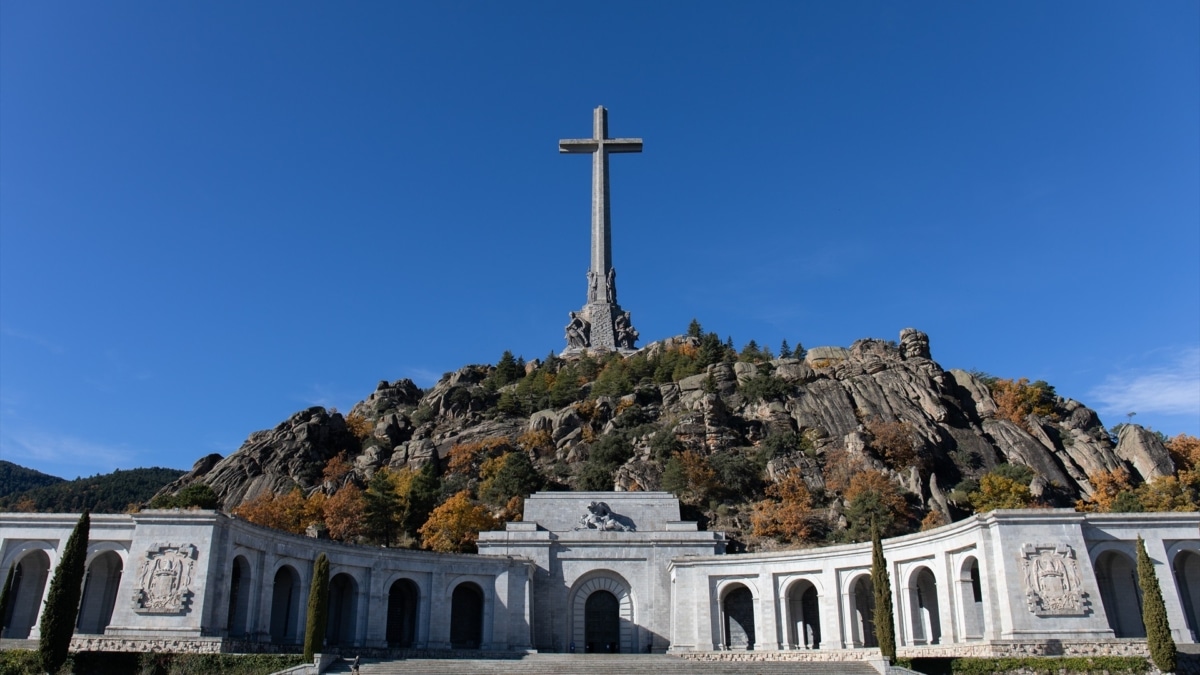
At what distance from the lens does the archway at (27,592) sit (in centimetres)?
3806

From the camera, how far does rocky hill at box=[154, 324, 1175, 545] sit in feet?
222

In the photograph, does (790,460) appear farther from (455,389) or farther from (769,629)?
(455,389)

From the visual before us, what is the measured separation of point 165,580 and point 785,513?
3985 cm

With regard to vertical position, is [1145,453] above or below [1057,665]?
above

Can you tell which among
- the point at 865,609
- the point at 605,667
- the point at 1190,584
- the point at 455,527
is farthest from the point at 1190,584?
the point at 455,527

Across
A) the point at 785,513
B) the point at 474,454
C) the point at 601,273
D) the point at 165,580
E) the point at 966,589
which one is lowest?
the point at 966,589

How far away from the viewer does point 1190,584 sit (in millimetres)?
37125

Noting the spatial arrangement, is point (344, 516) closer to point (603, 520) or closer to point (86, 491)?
point (603, 520)

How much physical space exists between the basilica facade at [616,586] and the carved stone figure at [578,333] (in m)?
53.3

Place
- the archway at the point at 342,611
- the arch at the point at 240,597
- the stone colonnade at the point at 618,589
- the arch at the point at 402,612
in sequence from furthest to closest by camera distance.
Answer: the arch at the point at 402,612, the archway at the point at 342,611, the arch at the point at 240,597, the stone colonnade at the point at 618,589

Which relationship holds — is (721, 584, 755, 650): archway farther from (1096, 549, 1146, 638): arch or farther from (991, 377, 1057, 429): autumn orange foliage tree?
(991, 377, 1057, 429): autumn orange foliage tree

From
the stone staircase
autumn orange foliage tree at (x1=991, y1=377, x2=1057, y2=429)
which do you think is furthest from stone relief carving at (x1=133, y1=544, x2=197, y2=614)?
autumn orange foliage tree at (x1=991, y1=377, x2=1057, y2=429)

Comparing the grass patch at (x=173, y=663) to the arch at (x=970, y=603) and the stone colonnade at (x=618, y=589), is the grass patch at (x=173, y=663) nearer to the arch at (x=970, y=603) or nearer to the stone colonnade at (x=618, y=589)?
the stone colonnade at (x=618, y=589)

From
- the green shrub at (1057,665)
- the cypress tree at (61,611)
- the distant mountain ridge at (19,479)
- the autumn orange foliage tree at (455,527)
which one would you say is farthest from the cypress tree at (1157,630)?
the distant mountain ridge at (19,479)
